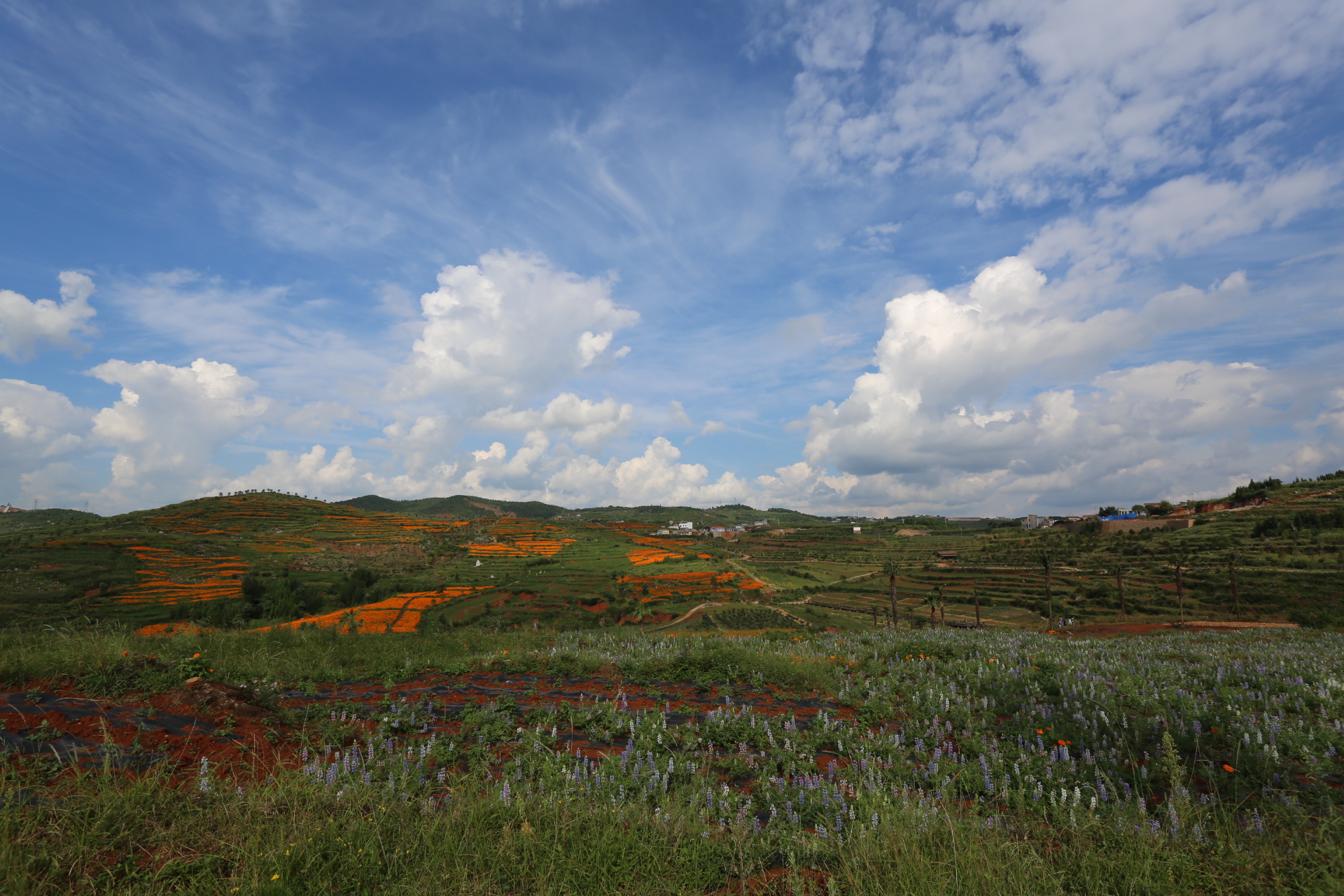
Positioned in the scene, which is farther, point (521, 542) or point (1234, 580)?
point (521, 542)

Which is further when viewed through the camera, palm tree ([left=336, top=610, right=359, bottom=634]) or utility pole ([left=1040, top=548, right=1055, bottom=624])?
utility pole ([left=1040, top=548, right=1055, bottom=624])

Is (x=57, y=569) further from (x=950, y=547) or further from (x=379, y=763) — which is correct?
(x=950, y=547)

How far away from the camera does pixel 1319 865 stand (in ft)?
11.1

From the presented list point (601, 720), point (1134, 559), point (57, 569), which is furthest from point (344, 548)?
point (1134, 559)

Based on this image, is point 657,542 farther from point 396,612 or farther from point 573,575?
point 396,612

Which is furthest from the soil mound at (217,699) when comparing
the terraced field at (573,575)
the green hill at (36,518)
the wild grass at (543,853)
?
the green hill at (36,518)

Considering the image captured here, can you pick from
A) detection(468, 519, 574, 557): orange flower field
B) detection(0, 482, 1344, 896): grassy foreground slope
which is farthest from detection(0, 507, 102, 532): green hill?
detection(0, 482, 1344, 896): grassy foreground slope

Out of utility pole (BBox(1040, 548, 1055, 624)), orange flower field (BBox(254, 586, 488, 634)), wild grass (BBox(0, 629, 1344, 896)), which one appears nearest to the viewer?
wild grass (BBox(0, 629, 1344, 896))

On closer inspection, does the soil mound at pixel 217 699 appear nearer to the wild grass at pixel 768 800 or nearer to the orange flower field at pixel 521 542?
the wild grass at pixel 768 800

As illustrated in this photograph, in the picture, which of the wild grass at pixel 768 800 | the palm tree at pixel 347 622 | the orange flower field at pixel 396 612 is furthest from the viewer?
the orange flower field at pixel 396 612

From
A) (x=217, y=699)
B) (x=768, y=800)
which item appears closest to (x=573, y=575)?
(x=217, y=699)

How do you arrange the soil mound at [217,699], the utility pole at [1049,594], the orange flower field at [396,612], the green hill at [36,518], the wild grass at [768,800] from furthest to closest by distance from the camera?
the green hill at [36,518] → the utility pole at [1049,594] → the orange flower field at [396,612] → the soil mound at [217,699] → the wild grass at [768,800]

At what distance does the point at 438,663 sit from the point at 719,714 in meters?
7.87

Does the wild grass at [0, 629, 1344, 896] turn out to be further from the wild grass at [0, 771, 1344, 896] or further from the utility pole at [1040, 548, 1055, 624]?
the utility pole at [1040, 548, 1055, 624]
